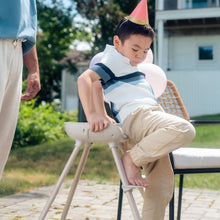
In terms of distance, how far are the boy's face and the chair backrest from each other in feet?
3.88

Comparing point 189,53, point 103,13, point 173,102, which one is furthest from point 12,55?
point 189,53

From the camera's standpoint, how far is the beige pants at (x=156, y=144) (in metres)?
1.75

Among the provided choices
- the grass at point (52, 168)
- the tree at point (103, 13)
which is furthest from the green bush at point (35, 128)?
the tree at point (103, 13)

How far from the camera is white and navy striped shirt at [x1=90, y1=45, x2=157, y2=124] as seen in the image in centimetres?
194

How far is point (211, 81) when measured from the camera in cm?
1351

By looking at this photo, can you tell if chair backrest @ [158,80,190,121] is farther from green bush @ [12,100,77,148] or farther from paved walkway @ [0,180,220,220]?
green bush @ [12,100,77,148]

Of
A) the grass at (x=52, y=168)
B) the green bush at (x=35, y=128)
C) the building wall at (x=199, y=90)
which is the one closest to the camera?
the grass at (x=52, y=168)

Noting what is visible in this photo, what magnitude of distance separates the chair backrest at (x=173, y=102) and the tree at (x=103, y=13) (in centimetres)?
1105

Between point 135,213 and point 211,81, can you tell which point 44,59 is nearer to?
point 211,81

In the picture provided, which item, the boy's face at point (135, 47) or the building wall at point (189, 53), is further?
the building wall at point (189, 53)

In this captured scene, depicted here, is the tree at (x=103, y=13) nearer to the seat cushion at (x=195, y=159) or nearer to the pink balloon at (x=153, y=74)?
the pink balloon at (x=153, y=74)

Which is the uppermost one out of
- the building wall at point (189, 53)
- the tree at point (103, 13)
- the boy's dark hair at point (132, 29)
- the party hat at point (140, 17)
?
the tree at point (103, 13)

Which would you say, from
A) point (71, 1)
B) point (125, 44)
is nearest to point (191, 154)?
point (125, 44)

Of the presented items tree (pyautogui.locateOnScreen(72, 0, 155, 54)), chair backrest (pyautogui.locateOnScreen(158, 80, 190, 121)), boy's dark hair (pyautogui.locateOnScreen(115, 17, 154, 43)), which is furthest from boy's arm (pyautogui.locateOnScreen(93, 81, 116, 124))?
tree (pyautogui.locateOnScreen(72, 0, 155, 54))
